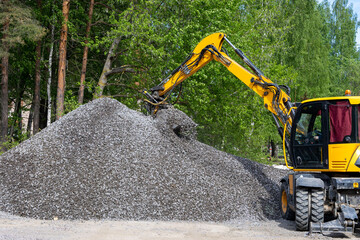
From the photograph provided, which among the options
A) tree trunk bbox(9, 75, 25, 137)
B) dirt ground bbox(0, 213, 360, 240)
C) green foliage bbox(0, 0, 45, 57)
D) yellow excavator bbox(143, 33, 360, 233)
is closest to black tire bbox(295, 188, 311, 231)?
yellow excavator bbox(143, 33, 360, 233)

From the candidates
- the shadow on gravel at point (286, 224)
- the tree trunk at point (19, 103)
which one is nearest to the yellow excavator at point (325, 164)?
the shadow on gravel at point (286, 224)

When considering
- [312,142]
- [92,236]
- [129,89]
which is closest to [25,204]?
[92,236]

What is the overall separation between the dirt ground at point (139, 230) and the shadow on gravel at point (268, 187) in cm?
87

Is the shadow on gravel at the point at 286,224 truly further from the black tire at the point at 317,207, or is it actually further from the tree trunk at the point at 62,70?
the tree trunk at the point at 62,70

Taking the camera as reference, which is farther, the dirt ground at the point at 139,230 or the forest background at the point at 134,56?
the forest background at the point at 134,56

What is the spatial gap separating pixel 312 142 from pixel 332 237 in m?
1.66

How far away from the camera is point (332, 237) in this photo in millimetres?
6332

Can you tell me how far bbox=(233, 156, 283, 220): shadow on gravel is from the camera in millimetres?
8462

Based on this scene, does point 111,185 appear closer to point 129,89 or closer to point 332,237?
point 332,237

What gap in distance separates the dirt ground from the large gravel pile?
368 millimetres

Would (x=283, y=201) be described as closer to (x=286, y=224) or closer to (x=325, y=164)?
(x=286, y=224)

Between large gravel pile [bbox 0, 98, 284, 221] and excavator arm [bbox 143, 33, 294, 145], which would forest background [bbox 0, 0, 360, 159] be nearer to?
excavator arm [bbox 143, 33, 294, 145]

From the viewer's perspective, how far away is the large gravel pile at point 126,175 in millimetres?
7680

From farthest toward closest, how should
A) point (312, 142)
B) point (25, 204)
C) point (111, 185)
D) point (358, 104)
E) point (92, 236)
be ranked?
1. point (111, 185)
2. point (25, 204)
3. point (312, 142)
4. point (358, 104)
5. point (92, 236)
